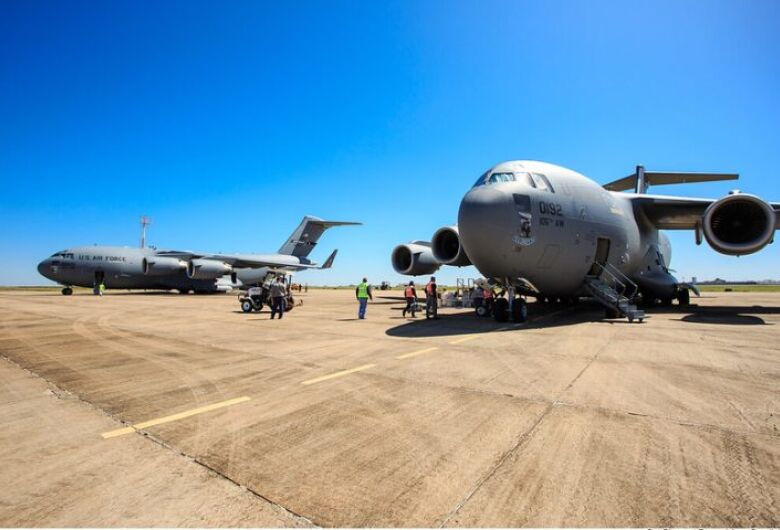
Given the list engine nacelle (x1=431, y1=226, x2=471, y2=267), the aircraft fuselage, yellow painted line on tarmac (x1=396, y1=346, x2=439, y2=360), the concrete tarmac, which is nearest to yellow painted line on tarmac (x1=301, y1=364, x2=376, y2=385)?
the concrete tarmac

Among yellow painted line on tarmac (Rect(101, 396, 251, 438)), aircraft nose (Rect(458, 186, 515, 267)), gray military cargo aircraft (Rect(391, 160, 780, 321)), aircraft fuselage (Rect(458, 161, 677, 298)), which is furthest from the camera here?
gray military cargo aircraft (Rect(391, 160, 780, 321))

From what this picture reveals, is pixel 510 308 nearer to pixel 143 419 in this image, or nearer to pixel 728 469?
pixel 728 469

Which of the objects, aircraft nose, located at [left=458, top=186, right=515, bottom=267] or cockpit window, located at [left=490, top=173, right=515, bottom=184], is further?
cockpit window, located at [left=490, top=173, right=515, bottom=184]

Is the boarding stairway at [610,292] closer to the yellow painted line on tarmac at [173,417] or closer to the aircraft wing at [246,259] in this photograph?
the yellow painted line on tarmac at [173,417]

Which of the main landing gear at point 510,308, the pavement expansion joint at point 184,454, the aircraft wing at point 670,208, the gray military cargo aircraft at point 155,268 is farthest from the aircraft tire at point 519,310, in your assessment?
the gray military cargo aircraft at point 155,268

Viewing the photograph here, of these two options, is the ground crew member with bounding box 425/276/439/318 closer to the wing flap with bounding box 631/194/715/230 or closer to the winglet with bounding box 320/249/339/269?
the wing flap with bounding box 631/194/715/230

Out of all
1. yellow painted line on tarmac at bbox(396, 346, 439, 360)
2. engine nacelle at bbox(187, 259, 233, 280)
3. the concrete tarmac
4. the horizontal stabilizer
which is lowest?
yellow painted line on tarmac at bbox(396, 346, 439, 360)

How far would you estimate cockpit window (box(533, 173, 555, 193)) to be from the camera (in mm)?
11102

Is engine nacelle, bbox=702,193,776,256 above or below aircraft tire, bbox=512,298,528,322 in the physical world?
above

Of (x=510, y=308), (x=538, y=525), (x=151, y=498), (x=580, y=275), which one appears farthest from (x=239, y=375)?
(x=580, y=275)

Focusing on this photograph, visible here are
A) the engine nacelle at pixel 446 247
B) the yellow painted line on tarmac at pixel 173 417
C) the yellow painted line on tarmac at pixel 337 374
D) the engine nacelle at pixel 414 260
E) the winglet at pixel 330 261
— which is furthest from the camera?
the winglet at pixel 330 261

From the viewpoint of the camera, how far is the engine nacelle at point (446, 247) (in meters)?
15.6

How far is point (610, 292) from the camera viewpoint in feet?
42.5

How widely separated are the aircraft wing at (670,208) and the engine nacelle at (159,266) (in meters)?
31.6
